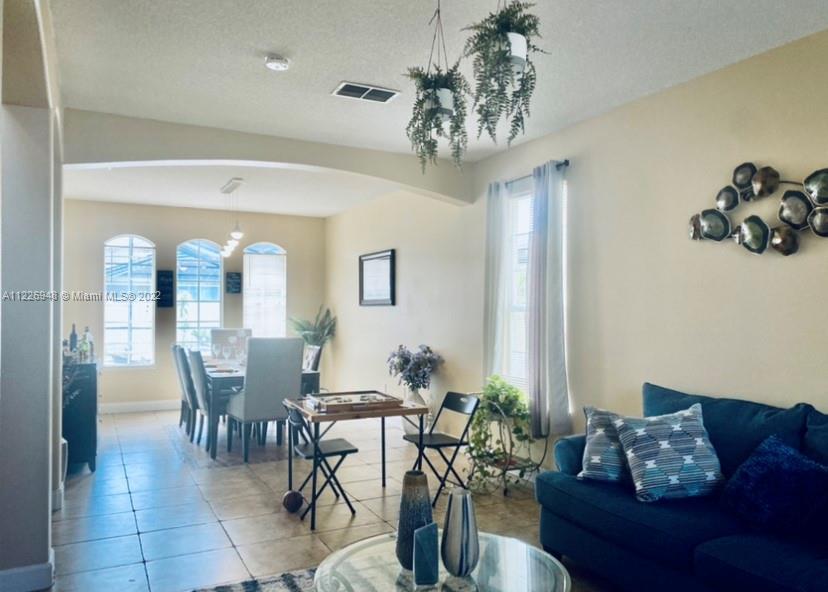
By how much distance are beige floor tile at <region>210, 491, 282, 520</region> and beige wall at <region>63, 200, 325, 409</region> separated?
172 inches

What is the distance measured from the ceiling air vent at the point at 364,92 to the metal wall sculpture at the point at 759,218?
2.03 metres

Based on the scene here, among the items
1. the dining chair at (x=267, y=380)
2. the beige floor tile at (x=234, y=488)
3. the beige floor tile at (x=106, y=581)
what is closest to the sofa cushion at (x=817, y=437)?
the beige floor tile at (x=106, y=581)

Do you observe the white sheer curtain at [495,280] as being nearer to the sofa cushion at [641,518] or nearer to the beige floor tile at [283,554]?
the sofa cushion at [641,518]

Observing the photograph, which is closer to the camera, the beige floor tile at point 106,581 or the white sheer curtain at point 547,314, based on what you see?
the beige floor tile at point 106,581

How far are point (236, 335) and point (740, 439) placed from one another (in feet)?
18.9

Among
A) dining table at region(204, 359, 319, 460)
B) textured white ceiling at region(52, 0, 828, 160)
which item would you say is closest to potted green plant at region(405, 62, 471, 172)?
textured white ceiling at region(52, 0, 828, 160)

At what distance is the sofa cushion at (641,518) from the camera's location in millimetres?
2582

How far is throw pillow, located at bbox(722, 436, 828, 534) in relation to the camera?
2461 millimetres

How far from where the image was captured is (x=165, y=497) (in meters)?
4.38

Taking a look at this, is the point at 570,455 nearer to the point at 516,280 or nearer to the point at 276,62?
the point at 516,280

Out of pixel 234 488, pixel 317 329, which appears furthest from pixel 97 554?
pixel 317 329

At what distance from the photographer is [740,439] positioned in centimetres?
301

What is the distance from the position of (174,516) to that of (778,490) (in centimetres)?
346

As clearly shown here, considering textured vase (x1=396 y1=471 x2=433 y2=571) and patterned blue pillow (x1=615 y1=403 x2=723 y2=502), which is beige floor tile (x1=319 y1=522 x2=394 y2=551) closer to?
textured vase (x1=396 y1=471 x2=433 y2=571)
